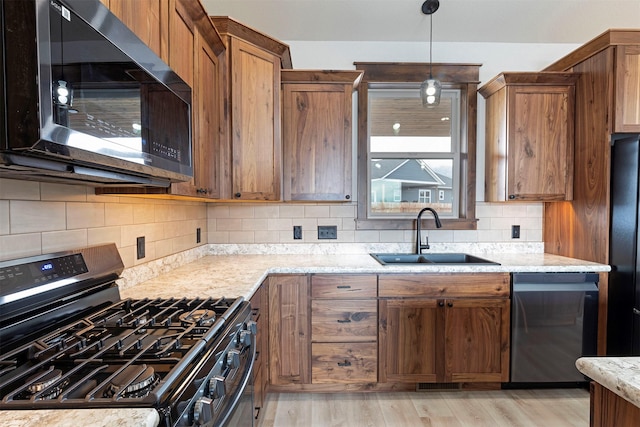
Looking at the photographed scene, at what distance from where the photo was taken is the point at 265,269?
2053 millimetres

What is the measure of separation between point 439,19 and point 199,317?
263 cm

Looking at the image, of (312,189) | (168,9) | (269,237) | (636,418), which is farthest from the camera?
(269,237)

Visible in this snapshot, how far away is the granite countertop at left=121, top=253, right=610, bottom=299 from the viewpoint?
1.55 metres

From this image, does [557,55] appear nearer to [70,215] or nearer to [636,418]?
[636,418]

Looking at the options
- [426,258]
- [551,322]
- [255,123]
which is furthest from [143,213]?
[551,322]

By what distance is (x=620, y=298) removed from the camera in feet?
6.81

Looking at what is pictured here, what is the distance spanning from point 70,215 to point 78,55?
74 centimetres

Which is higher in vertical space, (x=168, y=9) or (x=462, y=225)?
(x=168, y=9)

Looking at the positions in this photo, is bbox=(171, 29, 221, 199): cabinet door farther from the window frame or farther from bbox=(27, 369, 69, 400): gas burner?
the window frame

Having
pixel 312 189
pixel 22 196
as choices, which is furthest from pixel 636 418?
pixel 312 189

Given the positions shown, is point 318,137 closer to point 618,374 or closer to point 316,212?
point 316,212

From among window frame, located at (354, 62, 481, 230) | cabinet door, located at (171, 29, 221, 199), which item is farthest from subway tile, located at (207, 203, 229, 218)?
window frame, located at (354, 62, 481, 230)

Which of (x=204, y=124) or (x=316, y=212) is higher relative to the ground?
(x=204, y=124)

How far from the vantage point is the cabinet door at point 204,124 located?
1593 millimetres
